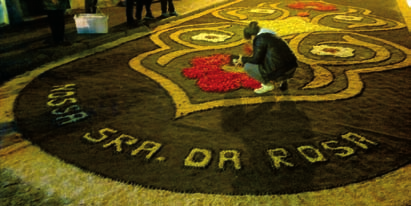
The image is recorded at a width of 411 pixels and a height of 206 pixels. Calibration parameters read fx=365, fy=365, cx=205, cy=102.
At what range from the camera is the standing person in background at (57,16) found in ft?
22.0

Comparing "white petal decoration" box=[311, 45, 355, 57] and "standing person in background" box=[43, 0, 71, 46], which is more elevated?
"standing person in background" box=[43, 0, 71, 46]

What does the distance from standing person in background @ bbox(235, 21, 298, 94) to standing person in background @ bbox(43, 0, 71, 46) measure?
12.0 ft

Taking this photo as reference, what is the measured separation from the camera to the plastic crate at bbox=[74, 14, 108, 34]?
309 inches

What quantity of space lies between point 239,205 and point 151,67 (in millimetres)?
3806

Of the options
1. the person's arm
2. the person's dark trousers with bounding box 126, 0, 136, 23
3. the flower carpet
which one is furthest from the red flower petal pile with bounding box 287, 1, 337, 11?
the person's arm

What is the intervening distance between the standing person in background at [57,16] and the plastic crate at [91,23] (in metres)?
0.70

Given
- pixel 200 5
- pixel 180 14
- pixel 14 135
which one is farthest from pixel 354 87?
pixel 200 5

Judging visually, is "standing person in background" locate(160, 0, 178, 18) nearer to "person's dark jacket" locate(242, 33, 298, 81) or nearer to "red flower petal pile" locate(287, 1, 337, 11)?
"red flower petal pile" locate(287, 1, 337, 11)

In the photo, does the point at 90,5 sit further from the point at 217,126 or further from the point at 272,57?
the point at 217,126

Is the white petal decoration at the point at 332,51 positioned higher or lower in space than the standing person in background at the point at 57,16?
lower

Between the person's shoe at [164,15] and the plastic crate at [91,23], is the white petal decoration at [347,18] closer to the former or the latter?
the person's shoe at [164,15]

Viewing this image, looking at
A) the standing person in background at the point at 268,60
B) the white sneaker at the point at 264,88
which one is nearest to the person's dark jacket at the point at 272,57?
the standing person in background at the point at 268,60

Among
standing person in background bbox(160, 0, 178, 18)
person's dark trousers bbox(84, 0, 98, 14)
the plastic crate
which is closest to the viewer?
the plastic crate

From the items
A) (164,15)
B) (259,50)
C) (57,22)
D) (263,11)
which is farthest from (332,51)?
(57,22)
